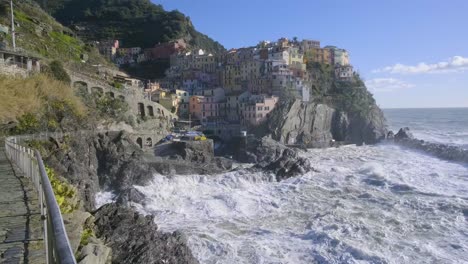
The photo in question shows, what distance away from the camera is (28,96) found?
30062 millimetres

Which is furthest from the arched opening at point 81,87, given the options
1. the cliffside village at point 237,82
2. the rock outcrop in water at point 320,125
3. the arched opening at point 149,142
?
the rock outcrop in water at point 320,125

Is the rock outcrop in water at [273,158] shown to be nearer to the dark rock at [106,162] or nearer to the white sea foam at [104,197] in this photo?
the dark rock at [106,162]

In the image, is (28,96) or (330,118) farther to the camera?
(330,118)

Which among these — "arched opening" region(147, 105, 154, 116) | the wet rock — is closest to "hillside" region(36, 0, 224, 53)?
"arched opening" region(147, 105, 154, 116)

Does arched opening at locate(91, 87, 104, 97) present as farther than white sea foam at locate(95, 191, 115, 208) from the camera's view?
Yes

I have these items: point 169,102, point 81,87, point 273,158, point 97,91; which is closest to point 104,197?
point 81,87

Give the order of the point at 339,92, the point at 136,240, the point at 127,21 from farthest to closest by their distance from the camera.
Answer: the point at 127,21
the point at 339,92
the point at 136,240

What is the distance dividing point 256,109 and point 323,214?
4194 cm

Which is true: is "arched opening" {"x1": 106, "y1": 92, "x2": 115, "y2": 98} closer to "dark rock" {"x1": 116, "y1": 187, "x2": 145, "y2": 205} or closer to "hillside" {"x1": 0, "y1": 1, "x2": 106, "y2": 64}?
"hillside" {"x1": 0, "y1": 1, "x2": 106, "y2": 64}

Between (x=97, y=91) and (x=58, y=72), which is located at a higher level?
(x=58, y=72)

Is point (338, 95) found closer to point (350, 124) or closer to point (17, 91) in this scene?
point (350, 124)

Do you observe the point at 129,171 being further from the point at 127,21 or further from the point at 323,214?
the point at 127,21

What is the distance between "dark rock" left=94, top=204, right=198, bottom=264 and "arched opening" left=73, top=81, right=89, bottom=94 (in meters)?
30.1

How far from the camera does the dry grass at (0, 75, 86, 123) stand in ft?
89.2
